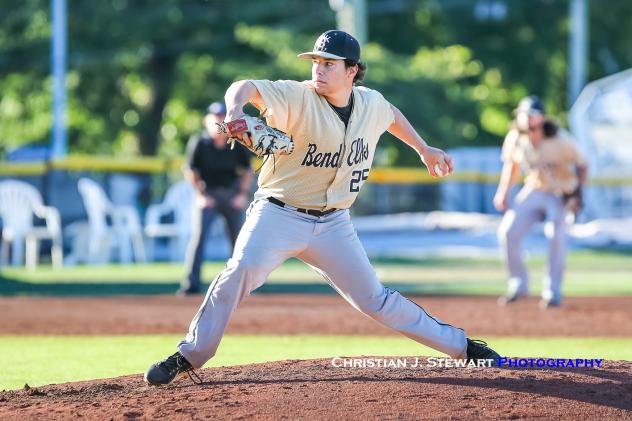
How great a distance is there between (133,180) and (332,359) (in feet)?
49.6

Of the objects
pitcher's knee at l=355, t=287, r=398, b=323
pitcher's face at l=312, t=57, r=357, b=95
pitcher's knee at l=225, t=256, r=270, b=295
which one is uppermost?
pitcher's face at l=312, t=57, r=357, b=95

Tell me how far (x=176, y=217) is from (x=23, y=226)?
302 centimetres

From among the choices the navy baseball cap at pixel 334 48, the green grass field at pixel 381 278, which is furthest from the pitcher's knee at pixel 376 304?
the green grass field at pixel 381 278

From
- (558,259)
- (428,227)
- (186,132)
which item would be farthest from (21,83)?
(558,259)

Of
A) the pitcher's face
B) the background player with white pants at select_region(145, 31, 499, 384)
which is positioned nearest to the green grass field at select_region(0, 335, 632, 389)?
the background player with white pants at select_region(145, 31, 499, 384)

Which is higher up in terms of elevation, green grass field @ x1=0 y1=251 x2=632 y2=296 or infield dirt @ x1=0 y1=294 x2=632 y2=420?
infield dirt @ x1=0 y1=294 x2=632 y2=420

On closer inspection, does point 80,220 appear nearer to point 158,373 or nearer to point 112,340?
point 112,340

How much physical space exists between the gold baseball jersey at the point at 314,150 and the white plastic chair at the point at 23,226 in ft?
43.2

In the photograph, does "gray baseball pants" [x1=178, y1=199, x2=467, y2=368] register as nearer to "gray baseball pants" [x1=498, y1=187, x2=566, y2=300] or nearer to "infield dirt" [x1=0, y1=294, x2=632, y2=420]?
"infield dirt" [x1=0, y1=294, x2=632, y2=420]

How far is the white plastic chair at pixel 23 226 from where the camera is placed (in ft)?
63.0

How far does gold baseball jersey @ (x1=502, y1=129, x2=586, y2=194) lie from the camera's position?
1211 cm

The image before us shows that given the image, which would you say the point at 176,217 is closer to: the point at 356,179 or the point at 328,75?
the point at 356,179

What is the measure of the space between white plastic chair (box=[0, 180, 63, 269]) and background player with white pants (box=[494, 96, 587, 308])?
9294 mm

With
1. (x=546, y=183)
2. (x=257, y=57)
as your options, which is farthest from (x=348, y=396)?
(x=257, y=57)
